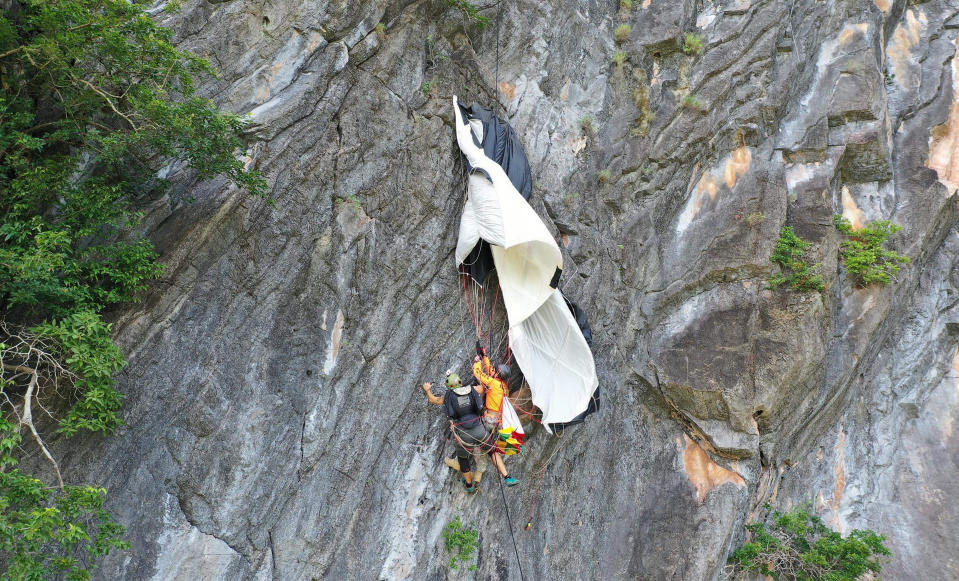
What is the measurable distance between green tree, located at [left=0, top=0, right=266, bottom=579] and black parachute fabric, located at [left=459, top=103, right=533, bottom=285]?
2889 millimetres

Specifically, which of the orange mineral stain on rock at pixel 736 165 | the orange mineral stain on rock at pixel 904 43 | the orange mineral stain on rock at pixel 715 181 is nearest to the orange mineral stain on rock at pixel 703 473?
the orange mineral stain on rock at pixel 715 181

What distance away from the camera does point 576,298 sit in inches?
327

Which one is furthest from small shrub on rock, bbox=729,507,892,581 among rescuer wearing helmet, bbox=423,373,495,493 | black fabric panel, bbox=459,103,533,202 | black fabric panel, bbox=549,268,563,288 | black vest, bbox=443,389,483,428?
black fabric panel, bbox=459,103,533,202

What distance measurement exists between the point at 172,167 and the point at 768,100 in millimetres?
9200

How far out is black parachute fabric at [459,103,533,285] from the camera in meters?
7.40

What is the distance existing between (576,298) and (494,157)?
237 centimetres

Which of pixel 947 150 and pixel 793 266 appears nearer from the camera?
pixel 793 266

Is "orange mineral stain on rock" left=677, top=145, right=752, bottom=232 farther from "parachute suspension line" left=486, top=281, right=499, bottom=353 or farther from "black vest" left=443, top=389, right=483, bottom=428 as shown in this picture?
"black vest" left=443, top=389, right=483, bottom=428

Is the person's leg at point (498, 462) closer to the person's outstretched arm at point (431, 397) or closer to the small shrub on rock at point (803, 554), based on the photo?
the person's outstretched arm at point (431, 397)

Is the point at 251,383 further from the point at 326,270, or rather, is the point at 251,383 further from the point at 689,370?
the point at 689,370

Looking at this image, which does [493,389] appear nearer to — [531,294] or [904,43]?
[531,294]

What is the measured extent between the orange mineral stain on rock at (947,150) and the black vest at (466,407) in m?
9.56

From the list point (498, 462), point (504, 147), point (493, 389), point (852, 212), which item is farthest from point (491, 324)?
point (852, 212)

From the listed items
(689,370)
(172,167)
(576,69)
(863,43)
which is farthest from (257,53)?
(863,43)
